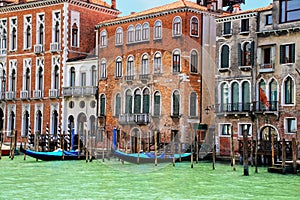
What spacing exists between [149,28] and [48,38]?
581 cm

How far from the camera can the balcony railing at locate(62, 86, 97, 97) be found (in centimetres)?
2922

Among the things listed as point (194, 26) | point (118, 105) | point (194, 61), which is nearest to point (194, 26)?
point (194, 26)

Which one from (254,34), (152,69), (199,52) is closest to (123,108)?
(152,69)

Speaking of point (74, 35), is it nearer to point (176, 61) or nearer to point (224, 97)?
point (176, 61)

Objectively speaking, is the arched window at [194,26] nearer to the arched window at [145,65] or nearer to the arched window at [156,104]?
the arched window at [145,65]

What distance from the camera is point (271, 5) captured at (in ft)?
78.8

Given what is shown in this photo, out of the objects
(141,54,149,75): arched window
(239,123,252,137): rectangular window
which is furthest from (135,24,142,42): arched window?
(239,123,252,137): rectangular window

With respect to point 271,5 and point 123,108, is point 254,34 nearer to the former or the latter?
point 271,5

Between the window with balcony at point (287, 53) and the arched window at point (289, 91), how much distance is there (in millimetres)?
566

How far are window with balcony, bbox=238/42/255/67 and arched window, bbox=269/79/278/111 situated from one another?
115 centimetres

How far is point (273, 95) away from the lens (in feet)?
77.8

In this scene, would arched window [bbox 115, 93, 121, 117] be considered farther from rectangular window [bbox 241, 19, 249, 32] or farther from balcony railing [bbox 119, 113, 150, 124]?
rectangular window [bbox 241, 19, 249, 32]

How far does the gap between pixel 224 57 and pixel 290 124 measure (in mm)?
3756

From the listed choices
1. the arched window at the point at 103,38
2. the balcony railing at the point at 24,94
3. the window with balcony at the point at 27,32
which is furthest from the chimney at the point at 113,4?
the balcony railing at the point at 24,94
